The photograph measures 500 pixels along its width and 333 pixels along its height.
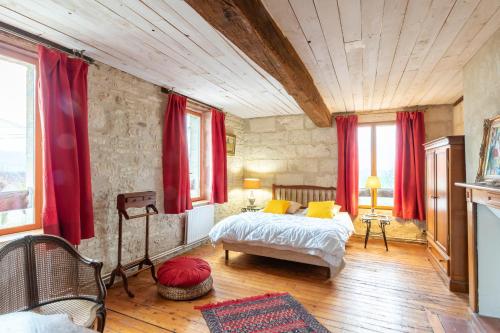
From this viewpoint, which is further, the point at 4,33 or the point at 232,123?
the point at 232,123

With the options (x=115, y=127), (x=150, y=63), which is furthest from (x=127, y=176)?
(x=150, y=63)

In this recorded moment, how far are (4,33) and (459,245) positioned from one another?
4.84 metres

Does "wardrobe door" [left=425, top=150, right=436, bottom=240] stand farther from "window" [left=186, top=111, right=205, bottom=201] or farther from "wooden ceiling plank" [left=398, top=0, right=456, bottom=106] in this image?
"window" [left=186, top=111, right=205, bottom=201]

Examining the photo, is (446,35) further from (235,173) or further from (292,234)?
(235,173)

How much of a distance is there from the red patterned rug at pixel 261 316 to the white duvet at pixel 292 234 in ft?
2.23

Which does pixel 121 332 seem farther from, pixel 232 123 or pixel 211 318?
pixel 232 123

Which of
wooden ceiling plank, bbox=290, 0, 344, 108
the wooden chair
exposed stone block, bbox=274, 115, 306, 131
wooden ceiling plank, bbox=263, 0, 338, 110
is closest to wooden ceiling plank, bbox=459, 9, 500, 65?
wooden ceiling plank, bbox=290, 0, 344, 108

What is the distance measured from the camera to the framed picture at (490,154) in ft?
7.06

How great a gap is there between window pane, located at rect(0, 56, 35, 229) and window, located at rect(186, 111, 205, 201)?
7.71 ft

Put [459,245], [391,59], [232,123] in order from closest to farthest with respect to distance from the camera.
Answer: [391,59] → [459,245] → [232,123]

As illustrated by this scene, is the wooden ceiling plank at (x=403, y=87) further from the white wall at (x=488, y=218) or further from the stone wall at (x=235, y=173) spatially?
the stone wall at (x=235, y=173)

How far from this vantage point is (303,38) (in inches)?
87.0

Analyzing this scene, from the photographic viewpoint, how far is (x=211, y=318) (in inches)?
92.1

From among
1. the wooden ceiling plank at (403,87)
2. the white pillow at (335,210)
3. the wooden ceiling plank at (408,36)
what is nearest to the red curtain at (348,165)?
the white pillow at (335,210)
